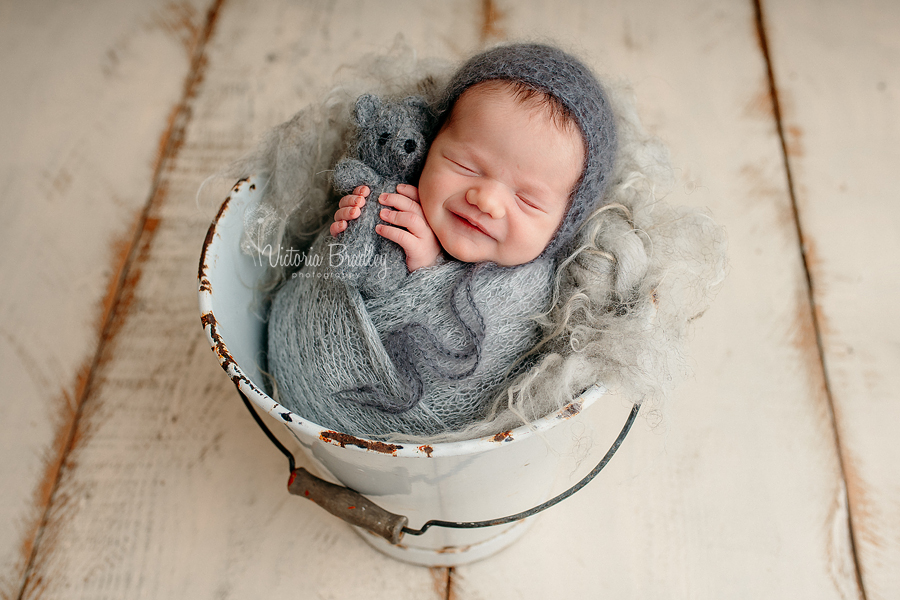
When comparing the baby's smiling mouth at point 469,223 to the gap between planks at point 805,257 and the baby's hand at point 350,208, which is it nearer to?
the baby's hand at point 350,208

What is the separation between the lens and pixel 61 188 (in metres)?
1.11

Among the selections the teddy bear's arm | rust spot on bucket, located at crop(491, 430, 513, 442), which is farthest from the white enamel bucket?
the teddy bear's arm

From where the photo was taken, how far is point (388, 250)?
653mm

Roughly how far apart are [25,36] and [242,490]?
1043 millimetres

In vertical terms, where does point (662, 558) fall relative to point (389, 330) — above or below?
below

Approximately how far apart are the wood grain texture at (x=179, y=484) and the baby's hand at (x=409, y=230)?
37cm

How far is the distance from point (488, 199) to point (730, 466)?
54 cm

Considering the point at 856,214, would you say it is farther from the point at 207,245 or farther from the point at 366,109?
the point at 207,245

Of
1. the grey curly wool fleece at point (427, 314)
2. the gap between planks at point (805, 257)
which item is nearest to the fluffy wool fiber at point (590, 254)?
the grey curly wool fleece at point (427, 314)

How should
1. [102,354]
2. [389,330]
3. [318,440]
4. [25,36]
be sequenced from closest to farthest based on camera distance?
[318,440], [389,330], [102,354], [25,36]

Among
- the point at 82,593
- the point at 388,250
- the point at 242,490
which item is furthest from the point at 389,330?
the point at 82,593

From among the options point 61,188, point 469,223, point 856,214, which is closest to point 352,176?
point 469,223

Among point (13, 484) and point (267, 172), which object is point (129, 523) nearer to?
point (13, 484)

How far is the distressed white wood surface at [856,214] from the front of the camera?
2.84 ft
